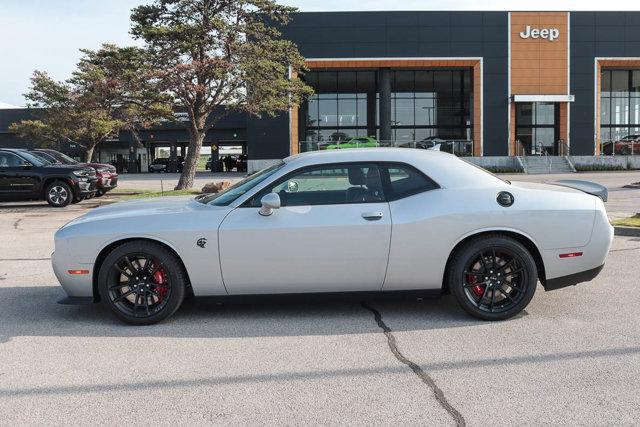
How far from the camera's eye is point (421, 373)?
4348mm

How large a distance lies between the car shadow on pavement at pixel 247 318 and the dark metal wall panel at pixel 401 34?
3900 centimetres

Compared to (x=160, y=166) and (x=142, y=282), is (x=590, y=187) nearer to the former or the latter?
(x=142, y=282)

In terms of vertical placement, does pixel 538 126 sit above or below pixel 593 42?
below

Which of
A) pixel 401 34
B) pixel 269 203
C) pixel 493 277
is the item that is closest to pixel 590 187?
pixel 493 277

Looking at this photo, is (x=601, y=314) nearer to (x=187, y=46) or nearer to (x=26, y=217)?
(x=26, y=217)

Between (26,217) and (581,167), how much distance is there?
35549 mm

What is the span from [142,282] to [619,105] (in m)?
52.8

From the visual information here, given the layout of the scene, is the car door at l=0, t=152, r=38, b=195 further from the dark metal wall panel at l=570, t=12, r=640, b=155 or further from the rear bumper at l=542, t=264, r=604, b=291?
the dark metal wall panel at l=570, t=12, r=640, b=155

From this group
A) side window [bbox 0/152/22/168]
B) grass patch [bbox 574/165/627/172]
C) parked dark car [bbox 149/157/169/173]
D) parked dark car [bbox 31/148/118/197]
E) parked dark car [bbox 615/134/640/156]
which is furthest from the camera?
parked dark car [bbox 149/157/169/173]

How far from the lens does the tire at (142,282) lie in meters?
5.41

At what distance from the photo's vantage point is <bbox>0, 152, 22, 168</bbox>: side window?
17.7m

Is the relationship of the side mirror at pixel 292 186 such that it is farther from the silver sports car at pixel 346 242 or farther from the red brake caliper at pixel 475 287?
the red brake caliper at pixel 475 287

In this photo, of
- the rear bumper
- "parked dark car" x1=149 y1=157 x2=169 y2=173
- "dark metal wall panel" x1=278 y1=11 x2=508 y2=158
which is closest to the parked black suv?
the rear bumper

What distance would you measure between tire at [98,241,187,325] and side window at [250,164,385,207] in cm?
90
